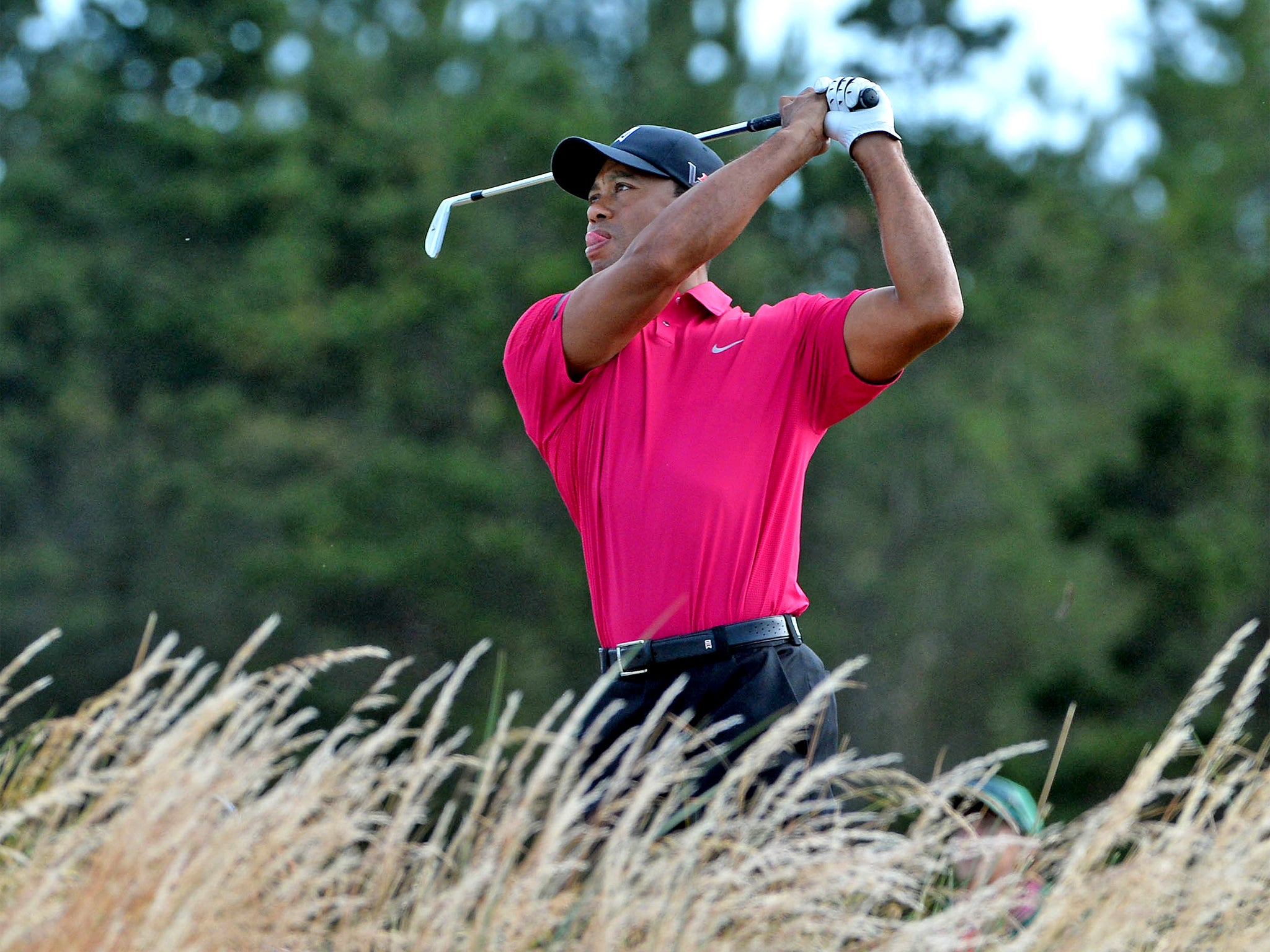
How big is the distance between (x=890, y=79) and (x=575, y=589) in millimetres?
7672

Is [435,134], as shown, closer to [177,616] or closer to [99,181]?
[99,181]

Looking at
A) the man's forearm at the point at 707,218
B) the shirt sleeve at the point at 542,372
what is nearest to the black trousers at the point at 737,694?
the shirt sleeve at the point at 542,372

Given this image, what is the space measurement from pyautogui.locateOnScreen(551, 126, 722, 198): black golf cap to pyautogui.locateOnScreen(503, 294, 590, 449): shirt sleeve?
365 mm

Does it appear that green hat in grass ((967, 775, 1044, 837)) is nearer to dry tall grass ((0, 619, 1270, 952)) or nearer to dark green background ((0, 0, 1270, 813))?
dry tall grass ((0, 619, 1270, 952))

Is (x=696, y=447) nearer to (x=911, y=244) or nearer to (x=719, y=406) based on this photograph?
(x=719, y=406)

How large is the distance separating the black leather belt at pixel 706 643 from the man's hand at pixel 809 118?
1.00 metres

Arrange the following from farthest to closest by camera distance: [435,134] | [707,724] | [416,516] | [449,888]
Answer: [435,134]
[416,516]
[707,724]
[449,888]

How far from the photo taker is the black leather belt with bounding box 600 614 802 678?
10.2 ft

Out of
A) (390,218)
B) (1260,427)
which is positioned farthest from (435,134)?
(1260,427)

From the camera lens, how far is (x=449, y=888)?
2.51 m

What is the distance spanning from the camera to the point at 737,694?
10.1ft

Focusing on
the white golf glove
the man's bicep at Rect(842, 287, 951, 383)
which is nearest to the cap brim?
Result: the white golf glove

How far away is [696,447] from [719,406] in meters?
0.11

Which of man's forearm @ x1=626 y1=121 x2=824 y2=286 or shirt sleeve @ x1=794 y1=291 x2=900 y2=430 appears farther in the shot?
shirt sleeve @ x1=794 y1=291 x2=900 y2=430
